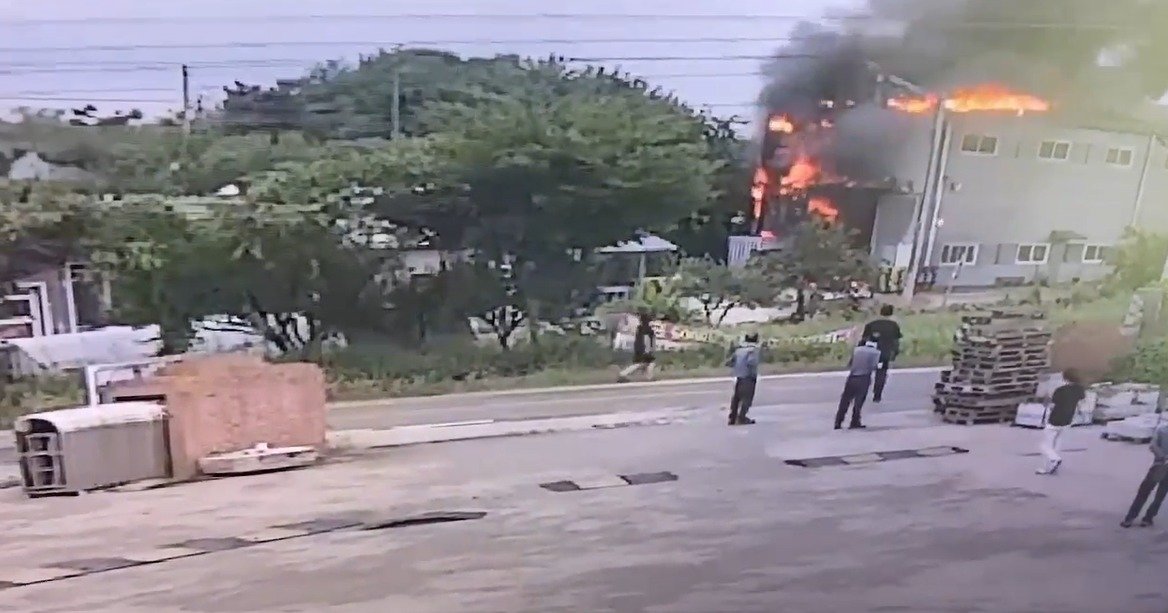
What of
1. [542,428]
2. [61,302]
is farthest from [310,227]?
[542,428]

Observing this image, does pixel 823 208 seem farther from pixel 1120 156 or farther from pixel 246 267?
pixel 246 267

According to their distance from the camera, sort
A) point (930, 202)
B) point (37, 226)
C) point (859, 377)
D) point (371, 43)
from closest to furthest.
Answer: point (37, 226) < point (371, 43) < point (930, 202) < point (859, 377)

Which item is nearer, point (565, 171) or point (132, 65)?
point (132, 65)

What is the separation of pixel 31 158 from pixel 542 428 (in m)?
0.99

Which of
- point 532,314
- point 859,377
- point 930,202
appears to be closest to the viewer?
point 532,314

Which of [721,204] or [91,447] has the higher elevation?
[721,204]

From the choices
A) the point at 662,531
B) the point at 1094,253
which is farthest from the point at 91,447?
the point at 1094,253

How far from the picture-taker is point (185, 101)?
1544 mm

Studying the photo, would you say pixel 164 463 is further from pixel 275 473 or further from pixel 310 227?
pixel 310 227

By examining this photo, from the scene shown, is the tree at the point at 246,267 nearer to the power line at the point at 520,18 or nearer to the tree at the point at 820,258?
the power line at the point at 520,18

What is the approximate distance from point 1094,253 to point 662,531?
1.09 meters

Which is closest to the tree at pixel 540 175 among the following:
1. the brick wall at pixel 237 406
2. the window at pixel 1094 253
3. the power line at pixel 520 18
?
the power line at pixel 520 18

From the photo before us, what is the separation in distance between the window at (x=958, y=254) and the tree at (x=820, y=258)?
165 millimetres

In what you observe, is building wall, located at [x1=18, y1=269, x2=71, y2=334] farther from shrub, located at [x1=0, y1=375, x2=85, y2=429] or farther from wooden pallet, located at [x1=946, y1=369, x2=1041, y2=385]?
wooden pallet, located at [x1=946, y1=369, x2=1041, y2=385]
